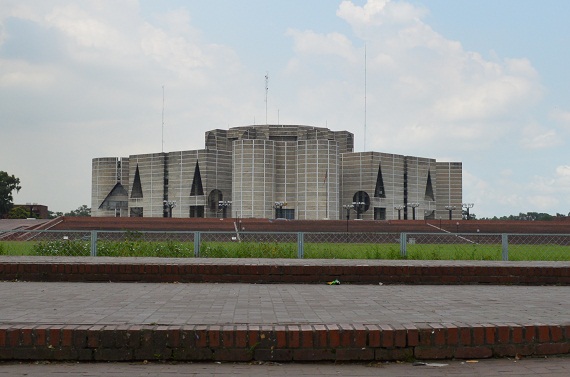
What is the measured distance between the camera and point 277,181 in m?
87.3

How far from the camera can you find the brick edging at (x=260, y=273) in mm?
8453

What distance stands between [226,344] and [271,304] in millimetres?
1713

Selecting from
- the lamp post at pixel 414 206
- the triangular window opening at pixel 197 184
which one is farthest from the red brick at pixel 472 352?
the lamp post at pixel 414 206

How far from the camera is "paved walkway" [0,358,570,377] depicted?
3.92 meters

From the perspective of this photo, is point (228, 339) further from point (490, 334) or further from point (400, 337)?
point (490, 334)

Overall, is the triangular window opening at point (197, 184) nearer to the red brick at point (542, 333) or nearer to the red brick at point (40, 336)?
the red brick at point (40, 336)

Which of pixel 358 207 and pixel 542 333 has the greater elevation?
pixel 358 207

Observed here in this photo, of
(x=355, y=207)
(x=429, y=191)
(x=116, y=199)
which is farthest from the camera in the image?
(x=116, y=199)

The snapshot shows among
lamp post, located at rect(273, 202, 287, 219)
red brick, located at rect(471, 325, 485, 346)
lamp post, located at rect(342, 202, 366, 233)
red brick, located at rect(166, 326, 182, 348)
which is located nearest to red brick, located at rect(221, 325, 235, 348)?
red brick, located at rect(166, 326, 182, 348)

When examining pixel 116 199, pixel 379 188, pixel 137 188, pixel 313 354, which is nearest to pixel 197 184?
pixel 137 188

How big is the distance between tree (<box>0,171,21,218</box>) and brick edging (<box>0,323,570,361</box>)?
93.6 m

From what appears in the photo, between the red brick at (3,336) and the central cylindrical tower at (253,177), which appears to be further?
the central cylindrical tower at (253,177)

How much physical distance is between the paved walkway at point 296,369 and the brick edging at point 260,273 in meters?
4.28

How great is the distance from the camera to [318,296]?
673 centimetres
